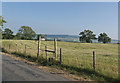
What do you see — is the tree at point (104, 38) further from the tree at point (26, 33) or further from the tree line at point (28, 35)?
the tree at point (26, 33)

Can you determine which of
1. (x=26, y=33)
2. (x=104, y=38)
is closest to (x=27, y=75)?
(x=26, y=33)

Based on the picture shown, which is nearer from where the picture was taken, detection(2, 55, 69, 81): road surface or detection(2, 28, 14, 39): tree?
detection(2, 55, 69, 81): road surface

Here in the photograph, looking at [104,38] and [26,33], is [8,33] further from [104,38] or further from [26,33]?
[104,38]

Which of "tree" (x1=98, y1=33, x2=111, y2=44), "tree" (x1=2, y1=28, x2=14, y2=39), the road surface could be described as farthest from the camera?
"tree" (x1=98, y1=33, x2=111, y2=44)

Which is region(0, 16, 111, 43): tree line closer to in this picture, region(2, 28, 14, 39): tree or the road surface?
region(2, 28, 14, 39): tree

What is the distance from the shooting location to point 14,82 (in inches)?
230

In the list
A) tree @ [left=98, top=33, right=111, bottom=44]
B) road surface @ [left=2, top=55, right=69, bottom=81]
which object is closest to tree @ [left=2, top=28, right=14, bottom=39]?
tree @ [left=98, top=33, right=111, bottom=44]

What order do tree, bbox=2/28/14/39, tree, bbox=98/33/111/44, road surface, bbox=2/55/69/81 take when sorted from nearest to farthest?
road surface, bbox=2/55/69/81
tree, bbox=2/28/14/39
tree, bbox=98/33/111/44

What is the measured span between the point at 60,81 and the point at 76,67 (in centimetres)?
314

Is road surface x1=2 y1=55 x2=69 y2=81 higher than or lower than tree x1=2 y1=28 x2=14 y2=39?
lower

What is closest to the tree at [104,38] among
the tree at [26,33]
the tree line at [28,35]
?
the tree line at [28,35]

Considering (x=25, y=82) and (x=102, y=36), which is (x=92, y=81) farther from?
(x=102, y=36)

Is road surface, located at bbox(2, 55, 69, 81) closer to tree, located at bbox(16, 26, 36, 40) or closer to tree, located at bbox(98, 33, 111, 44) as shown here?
tree, located at bbox(16, 26, 36, 40)

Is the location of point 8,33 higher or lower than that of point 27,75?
higher
